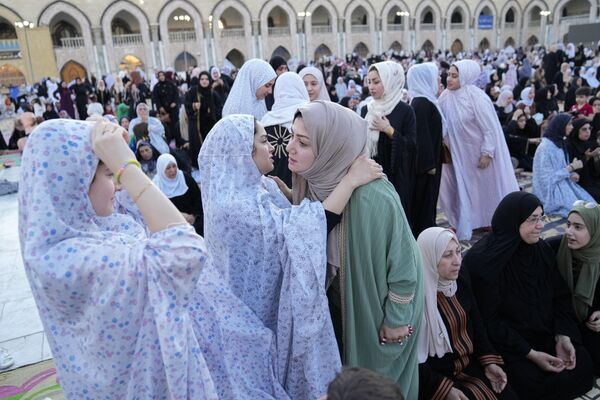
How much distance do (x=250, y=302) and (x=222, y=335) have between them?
0.18m

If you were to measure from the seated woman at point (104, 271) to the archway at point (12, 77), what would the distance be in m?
27.9

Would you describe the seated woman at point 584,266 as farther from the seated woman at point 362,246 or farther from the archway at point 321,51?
the archway at point 321,51

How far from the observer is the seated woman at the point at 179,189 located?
422 centimetres

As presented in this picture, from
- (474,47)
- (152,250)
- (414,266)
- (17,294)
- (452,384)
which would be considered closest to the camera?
(152,250)

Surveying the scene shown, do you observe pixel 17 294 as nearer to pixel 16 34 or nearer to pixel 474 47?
pixel 16 34

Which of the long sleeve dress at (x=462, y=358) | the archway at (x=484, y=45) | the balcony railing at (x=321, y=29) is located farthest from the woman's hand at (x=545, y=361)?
the archway at (x=484, y=45)

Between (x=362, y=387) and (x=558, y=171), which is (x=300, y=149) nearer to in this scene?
(x=362, y=387)

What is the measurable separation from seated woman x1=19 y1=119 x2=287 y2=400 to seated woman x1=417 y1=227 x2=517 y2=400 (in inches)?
46.1

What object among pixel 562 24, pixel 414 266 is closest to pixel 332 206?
pixel 414 266

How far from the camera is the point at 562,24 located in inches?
1334

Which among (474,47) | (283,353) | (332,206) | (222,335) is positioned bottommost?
(283,353)

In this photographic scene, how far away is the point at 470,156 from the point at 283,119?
7.33 feet

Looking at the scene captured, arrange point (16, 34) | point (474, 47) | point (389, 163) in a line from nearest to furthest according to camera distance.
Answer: point (389, 163) → point (16, 34) → point (474, 47)

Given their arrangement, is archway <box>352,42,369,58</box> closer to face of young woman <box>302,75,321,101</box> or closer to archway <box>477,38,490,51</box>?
archway <box>477,38,490,51</box>
